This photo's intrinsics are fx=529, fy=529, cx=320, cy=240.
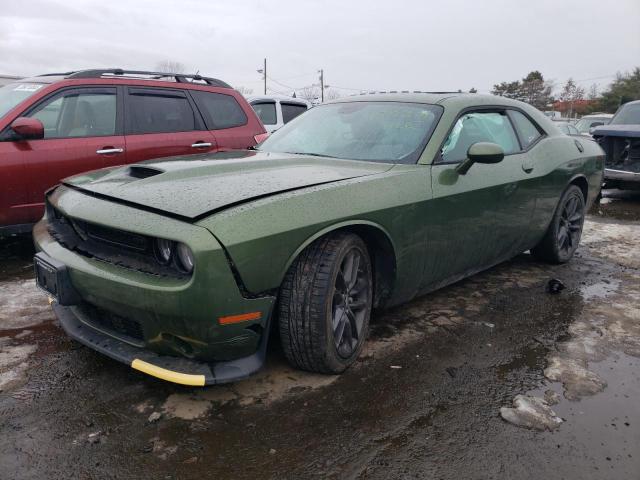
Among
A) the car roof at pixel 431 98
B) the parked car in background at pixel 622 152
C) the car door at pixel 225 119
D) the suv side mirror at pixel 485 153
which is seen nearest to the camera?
the suv side mirror at pixel 485 153

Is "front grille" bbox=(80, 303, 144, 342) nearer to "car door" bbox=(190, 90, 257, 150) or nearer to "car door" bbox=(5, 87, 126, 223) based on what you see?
"car door" bbox=(5, 87, 126, 223)

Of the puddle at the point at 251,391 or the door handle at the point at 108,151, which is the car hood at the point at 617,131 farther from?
the puddle at the point at 251,391

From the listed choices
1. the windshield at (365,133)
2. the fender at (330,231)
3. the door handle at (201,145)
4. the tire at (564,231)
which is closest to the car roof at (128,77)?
Result: the door handle at (201,145)

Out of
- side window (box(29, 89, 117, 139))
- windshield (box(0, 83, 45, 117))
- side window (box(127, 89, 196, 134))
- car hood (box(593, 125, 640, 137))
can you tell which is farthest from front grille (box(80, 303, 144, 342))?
car hood (box(593, 125, 640, 137))

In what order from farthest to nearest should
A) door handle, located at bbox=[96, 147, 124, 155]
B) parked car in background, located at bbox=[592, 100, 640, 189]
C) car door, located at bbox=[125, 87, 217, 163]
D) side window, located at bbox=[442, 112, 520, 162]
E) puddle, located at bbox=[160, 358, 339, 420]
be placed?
parked car in background, located at bbox=[592, 100, 640, 189] → car door, located at bbox=[125, 87, 217, 163] → door handle, located at bbox=[96, 147, 124, 155] → side window, located at bbox=[442, 112, 520, 162] → puddle, located at bbox=[160, 358, 339, 420]

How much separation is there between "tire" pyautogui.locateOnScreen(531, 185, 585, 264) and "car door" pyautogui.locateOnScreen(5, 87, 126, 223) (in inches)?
155

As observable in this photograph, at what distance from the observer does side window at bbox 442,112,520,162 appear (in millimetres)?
3411

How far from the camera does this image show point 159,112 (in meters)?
5.33

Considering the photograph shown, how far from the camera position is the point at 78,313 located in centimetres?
265

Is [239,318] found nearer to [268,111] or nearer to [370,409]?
[370,409]

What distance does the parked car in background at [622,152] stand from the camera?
28.7 ft

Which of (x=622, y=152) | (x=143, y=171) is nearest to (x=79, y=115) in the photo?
(x=143, y=171)

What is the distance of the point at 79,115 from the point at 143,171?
2423mm

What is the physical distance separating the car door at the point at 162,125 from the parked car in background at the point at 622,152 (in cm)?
692
